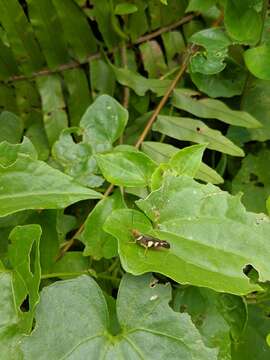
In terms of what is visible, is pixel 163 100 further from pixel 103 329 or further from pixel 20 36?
pixel 103 329

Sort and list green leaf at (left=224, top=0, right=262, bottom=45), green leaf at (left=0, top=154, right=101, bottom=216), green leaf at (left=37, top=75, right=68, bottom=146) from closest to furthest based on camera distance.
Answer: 1. green leaf at (left=0, top=154, right=101, bottom=216)
2. green leaf at (left=224, top=0, right=262, bottom=45)
3. green leaf at (left=37, top=75, right=68, bottom=146)

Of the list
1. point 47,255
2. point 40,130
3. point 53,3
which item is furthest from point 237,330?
point 53,3

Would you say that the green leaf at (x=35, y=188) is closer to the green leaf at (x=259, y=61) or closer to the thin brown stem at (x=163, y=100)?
the thin brown stem at (x=163, y=100)

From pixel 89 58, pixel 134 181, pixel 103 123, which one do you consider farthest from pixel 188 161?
pixel 89 58

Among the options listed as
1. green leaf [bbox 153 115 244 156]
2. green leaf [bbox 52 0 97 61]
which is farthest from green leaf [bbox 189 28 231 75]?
green leaf [bbox 52 0 97 61]

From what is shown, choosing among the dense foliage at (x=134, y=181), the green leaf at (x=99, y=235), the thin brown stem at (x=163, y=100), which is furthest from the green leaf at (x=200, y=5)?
the green leaf at (x=99, y=235)

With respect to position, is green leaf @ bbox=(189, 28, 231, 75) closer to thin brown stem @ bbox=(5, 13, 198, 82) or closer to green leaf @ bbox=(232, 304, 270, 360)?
thin brown stem @ bbox=(5, 13, 198, 82)
